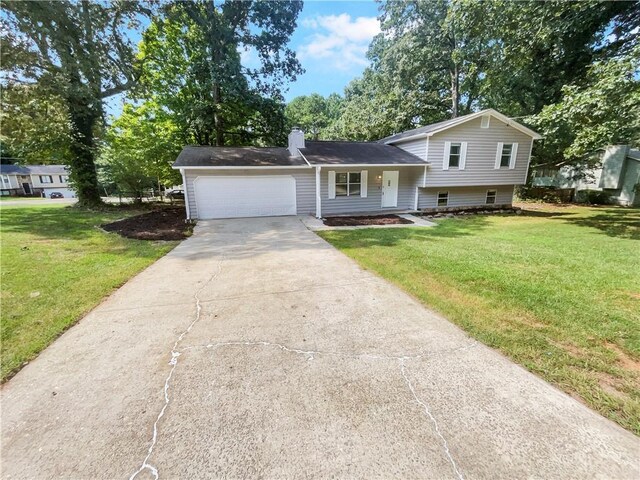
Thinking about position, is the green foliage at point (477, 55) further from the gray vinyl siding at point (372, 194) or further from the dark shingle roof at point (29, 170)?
the dark shingle roof at point (29, 170)

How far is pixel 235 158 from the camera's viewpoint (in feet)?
39.1

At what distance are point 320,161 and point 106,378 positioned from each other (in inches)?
413

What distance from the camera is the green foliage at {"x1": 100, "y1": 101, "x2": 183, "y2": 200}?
14.8 meters

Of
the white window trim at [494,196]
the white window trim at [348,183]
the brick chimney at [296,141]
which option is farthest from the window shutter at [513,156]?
the brick chimney at [296,141]

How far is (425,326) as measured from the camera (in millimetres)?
3455

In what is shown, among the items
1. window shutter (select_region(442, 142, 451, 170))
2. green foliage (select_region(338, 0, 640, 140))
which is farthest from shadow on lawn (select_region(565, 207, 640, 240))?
green foliage (select_region(338, 0, 640, 140))

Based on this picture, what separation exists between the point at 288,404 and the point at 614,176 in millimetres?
24275

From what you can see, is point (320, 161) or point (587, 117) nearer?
point (587, 117)

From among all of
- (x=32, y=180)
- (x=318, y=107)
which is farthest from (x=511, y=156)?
(x=32, y=180)

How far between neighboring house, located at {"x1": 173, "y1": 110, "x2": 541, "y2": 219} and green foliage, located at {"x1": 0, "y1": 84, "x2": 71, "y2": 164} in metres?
6.44

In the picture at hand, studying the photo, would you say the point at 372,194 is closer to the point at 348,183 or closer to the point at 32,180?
the point at 348,183

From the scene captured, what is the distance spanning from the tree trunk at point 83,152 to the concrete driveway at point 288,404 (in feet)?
47.9

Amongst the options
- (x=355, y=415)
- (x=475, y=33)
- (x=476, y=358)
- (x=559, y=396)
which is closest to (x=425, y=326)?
(x=476, y=358)

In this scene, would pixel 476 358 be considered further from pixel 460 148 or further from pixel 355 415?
pixel 460 148
